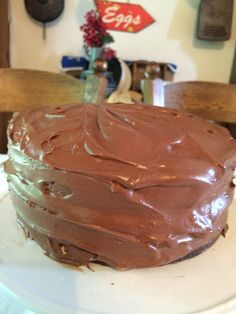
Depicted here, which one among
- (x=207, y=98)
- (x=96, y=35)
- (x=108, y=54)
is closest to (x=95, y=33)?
(x=96, y=35)

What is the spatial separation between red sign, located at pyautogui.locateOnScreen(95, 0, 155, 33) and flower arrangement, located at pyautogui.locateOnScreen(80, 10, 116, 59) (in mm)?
114

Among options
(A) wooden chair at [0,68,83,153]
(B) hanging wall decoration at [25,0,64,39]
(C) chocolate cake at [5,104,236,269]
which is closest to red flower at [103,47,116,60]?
(B) hanging wall decoration at [25,0,64,39]

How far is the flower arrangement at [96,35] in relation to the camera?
96.7 inches

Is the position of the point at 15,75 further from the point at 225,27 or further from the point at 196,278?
the point at 225,27

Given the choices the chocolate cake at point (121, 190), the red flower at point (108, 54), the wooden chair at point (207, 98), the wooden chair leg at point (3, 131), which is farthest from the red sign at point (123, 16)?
the chocolate cake at point (121, 190)

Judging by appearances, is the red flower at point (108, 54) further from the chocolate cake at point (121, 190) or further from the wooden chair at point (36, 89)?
the chocolate cake at point (121, 190)

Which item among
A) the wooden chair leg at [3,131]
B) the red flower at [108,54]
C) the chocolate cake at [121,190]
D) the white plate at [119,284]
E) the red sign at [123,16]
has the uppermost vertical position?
the red sign at [123,16]

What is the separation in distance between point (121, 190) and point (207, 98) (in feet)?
3.12

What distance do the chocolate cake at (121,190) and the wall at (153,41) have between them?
2074 mm

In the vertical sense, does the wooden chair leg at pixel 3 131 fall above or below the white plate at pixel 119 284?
below

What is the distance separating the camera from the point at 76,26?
266 centimetres

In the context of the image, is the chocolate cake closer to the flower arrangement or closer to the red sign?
the flower arrangement

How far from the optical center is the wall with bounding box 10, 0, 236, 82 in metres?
2.61

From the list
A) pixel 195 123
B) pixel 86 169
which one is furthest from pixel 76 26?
pixel 86 169
